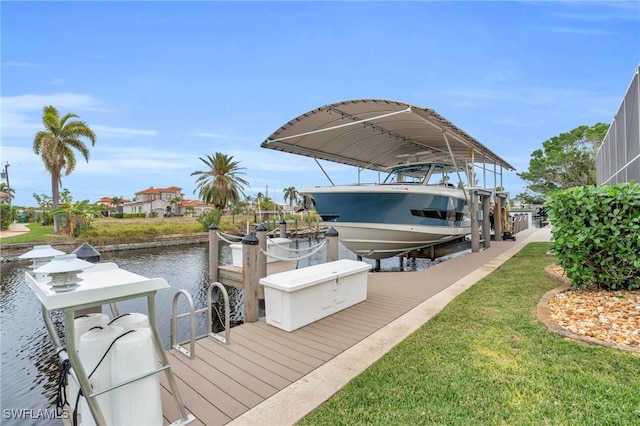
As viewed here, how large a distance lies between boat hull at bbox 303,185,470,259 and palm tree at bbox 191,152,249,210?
2799cm

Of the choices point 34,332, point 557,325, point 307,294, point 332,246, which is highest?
point 332,246

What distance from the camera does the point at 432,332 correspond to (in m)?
4.07

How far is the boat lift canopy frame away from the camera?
800cm

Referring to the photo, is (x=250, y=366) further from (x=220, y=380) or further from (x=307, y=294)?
(x=307, y=294)

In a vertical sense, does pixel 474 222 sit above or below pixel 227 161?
below

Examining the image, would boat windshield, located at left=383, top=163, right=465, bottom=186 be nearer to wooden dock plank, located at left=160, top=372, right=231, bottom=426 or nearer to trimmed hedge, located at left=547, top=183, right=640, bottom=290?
trimmed hedge, located at left=547, top=183, right=640, bottom=290

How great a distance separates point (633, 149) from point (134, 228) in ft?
94.7

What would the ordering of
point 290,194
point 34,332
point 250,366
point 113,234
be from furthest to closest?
point 290,194, point 113,234, point 34,332, point 250,366

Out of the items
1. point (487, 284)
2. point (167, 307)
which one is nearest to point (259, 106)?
point (167, 307)

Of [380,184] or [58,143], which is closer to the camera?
[380,184]

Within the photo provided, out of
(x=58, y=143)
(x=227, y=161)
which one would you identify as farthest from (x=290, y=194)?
(x=58, y=143)

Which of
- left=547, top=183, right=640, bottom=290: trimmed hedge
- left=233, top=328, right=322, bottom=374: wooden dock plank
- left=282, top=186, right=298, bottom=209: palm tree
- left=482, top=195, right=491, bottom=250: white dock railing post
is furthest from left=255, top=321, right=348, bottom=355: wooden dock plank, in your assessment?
left=282, top=186, right=298, bottom=209: palm tree

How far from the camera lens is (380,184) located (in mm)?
9586

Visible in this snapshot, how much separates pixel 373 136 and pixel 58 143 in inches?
1077
